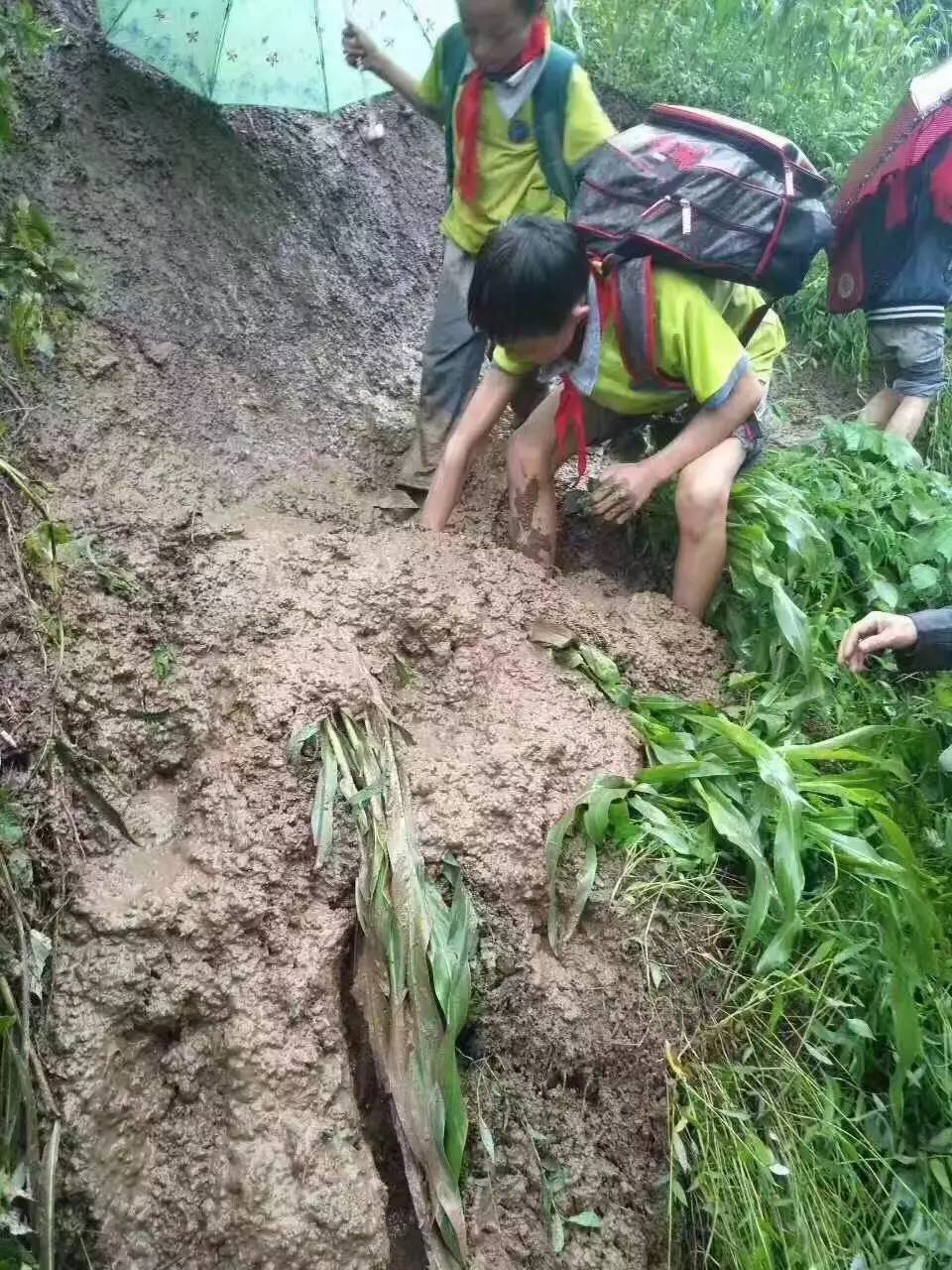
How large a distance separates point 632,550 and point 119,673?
57.3 inches

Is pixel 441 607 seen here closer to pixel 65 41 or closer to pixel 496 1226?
pixel 496 1226

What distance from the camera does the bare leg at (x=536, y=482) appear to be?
8.26ft

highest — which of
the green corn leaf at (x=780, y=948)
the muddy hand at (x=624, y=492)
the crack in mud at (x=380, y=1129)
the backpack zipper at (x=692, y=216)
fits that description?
the backpack zipper at (x=692, y=216)

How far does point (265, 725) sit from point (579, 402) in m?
1.15

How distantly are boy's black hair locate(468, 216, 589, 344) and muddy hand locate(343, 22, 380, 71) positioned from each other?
0.97 m

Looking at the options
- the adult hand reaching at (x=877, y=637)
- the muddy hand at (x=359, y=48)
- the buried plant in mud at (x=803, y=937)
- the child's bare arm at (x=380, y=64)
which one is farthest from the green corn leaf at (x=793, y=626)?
Result: the muddy hand at (x=359, y=48)

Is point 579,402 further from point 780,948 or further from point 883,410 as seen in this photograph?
point 883,410

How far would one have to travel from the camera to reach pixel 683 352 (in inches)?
85.0

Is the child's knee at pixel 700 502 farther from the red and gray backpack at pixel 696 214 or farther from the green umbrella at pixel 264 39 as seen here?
the green umbrella at pixel 264 39

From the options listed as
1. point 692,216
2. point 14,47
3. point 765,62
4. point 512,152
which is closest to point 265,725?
point 692,216

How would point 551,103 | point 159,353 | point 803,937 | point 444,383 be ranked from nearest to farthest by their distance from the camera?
point 803,937 → point 551,103 → point 159,353 → point 444,383

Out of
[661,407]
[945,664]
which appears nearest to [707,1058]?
[945,664]

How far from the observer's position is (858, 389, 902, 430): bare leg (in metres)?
3.29

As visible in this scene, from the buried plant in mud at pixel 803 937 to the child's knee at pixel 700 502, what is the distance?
0.94 feet
